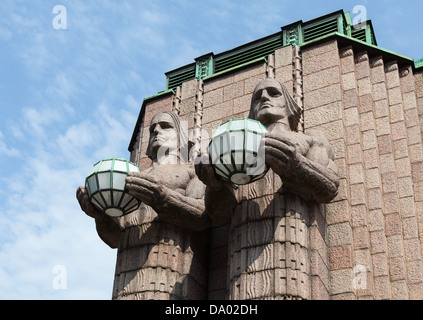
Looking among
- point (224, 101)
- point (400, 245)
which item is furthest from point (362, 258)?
A: point (224, 101)

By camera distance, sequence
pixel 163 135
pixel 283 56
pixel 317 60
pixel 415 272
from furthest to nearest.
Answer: pixel 283 56 < pixel 317 60 < pixel 163 135 < pixel 415 272

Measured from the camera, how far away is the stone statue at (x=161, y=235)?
30.9 feet

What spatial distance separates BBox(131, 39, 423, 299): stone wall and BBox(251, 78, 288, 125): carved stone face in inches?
38.0

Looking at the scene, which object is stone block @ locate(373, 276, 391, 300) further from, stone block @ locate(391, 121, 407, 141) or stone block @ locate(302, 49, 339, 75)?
stone block @ locate(302, 49, 339, 75)

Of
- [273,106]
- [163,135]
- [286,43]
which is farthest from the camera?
[286,43]

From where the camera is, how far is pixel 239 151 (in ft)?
27.0

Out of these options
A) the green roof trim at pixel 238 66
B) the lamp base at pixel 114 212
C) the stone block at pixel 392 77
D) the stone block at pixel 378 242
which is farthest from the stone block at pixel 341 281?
the green roof trim at pixel 238 66

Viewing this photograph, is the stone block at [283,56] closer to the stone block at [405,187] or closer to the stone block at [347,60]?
A: the stone block at [347,60]

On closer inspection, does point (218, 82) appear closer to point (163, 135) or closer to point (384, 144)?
point (163, 135)

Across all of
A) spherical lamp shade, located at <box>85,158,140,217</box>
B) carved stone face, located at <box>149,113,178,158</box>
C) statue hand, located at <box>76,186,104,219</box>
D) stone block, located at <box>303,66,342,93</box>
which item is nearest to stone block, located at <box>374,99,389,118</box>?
stone block, located at <box>303,66,342,93</box>

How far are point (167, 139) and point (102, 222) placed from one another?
65.3 inches

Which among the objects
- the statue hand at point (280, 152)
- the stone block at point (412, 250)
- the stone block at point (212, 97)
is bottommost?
the stone block at point (412, 250)

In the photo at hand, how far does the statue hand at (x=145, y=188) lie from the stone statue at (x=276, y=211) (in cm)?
64

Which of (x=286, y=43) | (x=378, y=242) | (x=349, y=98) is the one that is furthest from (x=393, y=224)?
(x=286, y=43)
